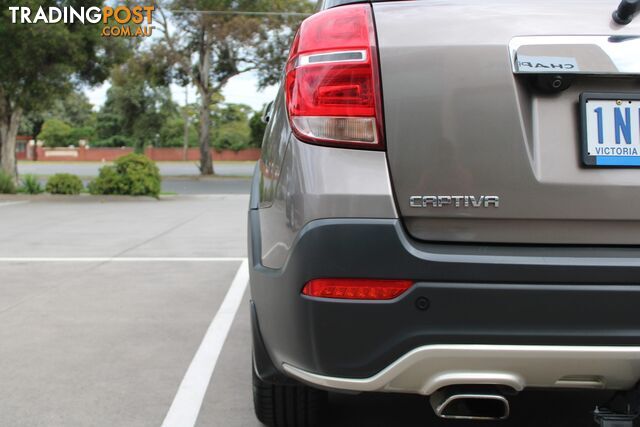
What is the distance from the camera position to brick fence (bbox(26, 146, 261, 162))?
72062 millimetres

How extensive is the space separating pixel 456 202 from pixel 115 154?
7383cm

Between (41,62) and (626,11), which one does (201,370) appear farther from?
(41,62)

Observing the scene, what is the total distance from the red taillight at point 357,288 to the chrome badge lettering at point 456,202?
0.22m

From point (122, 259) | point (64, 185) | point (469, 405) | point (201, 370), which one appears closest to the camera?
point (469, 405)

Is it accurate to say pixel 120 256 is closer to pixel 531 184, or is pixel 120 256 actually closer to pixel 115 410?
pixel 115 410

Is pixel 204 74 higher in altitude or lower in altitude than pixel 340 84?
higher

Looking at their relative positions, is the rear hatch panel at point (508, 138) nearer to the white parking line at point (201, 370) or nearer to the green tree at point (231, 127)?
the white parking line at point (201, 370)

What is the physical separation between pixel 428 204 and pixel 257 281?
27.6 inches

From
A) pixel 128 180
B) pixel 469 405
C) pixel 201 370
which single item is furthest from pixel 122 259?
pixel 128 180

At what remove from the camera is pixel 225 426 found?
3.18 metres

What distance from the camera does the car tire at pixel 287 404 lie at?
284 cm

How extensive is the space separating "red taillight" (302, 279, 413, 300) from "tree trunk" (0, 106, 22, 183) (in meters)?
19.1

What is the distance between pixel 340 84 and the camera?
2188 mm

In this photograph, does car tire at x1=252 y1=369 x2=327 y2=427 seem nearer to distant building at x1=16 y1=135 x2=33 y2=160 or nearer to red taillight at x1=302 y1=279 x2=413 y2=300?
red taillight at x1=302 y1=279 x2=413 y2=300
